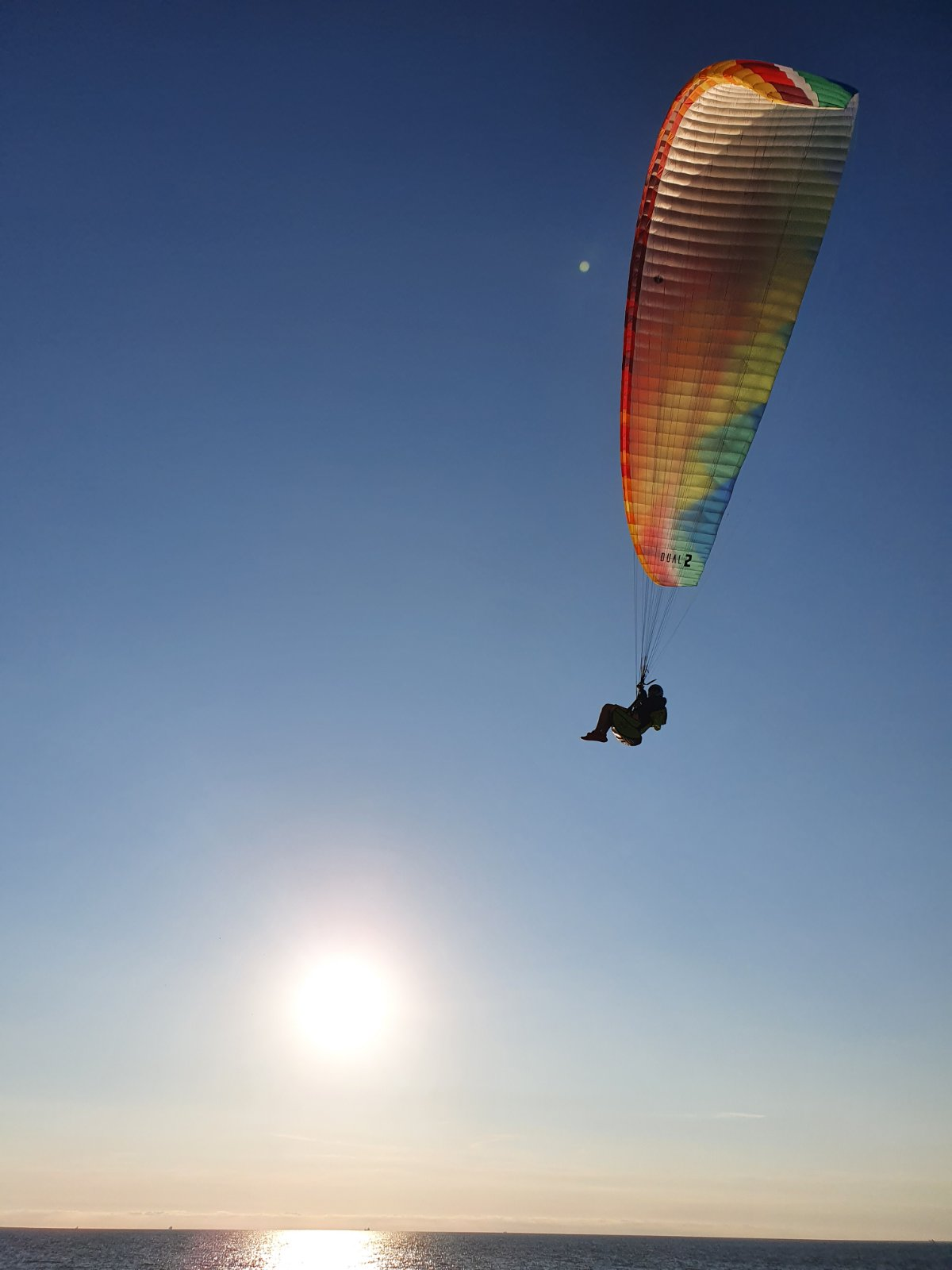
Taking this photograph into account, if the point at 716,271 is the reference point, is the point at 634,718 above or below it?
below

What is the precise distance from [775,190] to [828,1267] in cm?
17606

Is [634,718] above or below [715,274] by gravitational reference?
Result: below

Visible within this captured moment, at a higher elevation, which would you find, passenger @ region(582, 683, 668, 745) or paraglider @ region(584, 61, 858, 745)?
paraglider @ region(584, 61, 858, 745)

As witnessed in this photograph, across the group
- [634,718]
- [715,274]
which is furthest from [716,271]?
[634,718]

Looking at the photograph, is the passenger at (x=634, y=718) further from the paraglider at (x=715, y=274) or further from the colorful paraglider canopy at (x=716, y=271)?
the colorful paraglider canopy at (x=716, y=271)

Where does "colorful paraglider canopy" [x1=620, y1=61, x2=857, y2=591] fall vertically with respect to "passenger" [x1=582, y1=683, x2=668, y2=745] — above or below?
above

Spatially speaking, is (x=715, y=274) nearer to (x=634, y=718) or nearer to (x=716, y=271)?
(x=716, y=271)

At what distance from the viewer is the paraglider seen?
20281mm

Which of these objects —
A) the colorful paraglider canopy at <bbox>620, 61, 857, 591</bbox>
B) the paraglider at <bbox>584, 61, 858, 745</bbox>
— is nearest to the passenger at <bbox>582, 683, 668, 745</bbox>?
the paraglider at <bbox>584, 61, 858, 745</bbox>

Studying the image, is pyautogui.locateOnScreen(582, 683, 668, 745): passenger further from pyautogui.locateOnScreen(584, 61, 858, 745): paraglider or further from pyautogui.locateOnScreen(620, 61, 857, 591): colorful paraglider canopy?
pyautogui.locateOnScreen(620, 61, 857, 591): colorful paraglider canopy

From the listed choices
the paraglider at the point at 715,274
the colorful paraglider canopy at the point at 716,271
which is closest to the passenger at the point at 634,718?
the paraglider at the point at 715,274

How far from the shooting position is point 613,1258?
533 feet

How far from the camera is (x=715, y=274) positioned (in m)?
21.3

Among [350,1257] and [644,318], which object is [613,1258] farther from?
[644,318]
